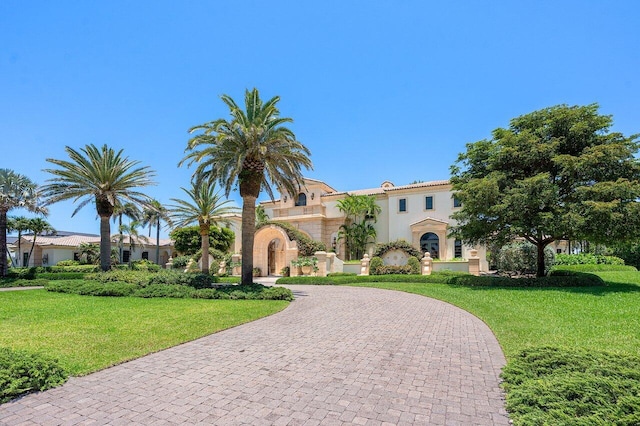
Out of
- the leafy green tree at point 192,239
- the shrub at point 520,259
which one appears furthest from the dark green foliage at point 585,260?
the leafy green tree at point 192,239

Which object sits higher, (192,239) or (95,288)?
(192,239)

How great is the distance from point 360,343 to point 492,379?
2.96 metres

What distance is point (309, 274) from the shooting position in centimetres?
3128

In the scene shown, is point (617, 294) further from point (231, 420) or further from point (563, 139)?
point (231, 420)

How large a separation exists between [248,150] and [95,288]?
10.8 metres

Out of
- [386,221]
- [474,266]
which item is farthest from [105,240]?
[474,266]

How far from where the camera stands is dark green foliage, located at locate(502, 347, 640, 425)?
3852 millimetres

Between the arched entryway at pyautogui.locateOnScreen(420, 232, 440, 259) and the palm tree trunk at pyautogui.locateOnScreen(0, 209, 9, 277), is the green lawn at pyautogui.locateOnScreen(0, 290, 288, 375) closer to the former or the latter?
the palm tree trunk at pyautogui.locateOnScreen(0, 209, 9, 277)

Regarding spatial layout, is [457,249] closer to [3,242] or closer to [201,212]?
[201,212]

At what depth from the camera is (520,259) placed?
25.7 m

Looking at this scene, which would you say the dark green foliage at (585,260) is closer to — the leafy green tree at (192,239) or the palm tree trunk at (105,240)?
the leafy green tree at (192,239)

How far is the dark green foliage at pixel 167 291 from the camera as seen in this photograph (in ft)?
56.0

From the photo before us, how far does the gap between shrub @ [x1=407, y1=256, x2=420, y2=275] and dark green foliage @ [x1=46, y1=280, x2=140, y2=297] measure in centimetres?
1893

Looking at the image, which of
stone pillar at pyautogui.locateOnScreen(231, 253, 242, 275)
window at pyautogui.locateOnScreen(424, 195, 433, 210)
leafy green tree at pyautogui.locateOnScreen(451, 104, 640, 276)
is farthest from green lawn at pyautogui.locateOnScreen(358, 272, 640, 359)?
stone pillar at pyautogui.locateOnScreen(231, 253, 242, 275)
